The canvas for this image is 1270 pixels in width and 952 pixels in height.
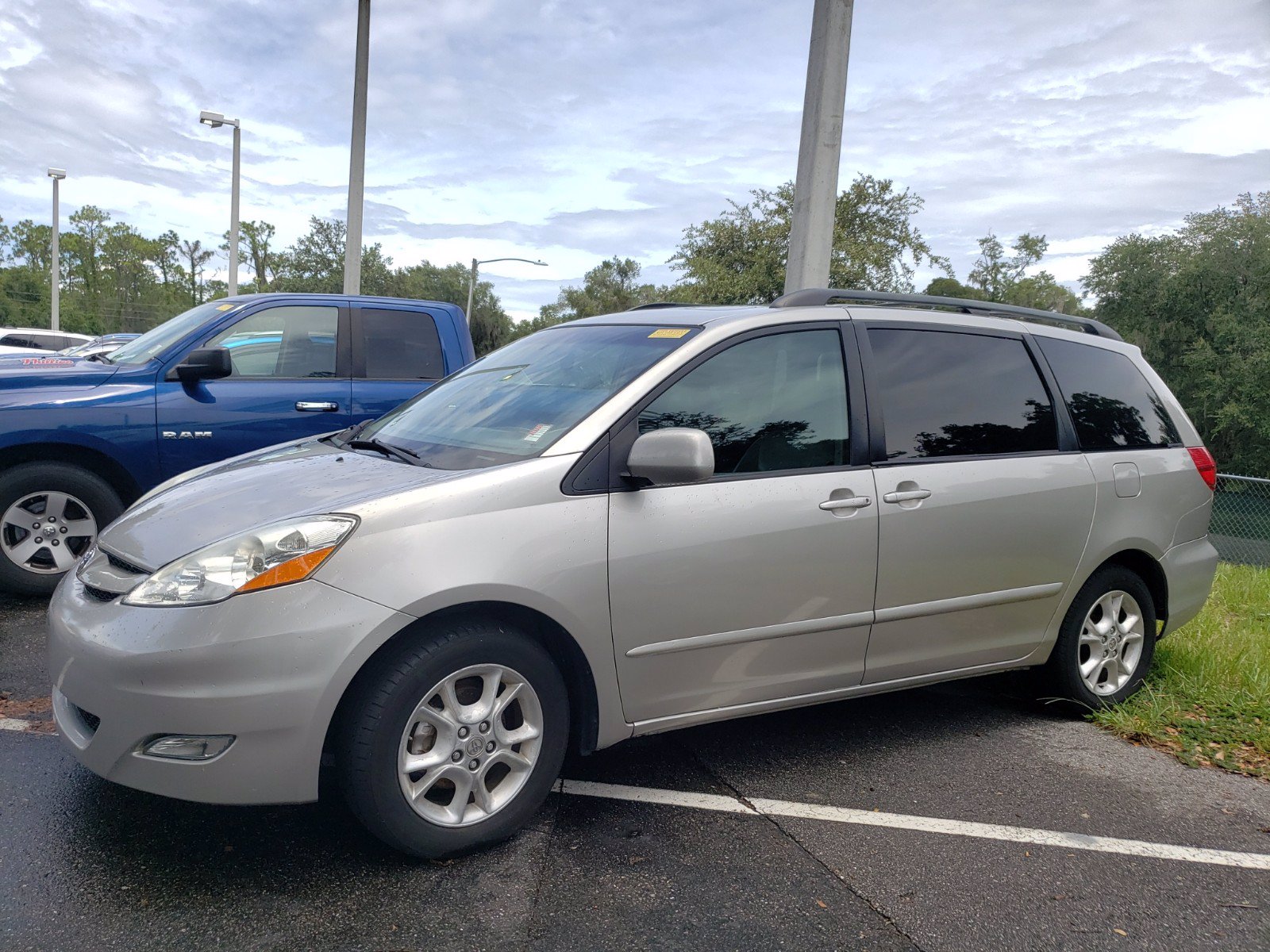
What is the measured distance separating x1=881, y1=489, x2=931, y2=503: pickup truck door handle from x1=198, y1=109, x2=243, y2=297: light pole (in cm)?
1997

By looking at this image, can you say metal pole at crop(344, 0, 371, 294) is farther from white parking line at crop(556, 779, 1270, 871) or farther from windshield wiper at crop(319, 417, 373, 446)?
white parking line at crop(556, 779, 1270, 871)

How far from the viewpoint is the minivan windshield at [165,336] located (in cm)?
637

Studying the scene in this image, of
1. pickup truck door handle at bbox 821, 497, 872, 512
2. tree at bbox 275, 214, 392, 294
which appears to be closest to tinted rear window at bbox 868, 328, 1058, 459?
pickup truck door handle at bbox 821, 497, 872, 512

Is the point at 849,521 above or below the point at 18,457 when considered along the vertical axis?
above

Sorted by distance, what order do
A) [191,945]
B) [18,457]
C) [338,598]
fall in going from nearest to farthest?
[191,945], [338,598], [18,457]

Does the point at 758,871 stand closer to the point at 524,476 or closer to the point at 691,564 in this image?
the point at 691,564

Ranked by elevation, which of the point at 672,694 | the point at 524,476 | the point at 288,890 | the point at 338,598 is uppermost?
the point at 524,476

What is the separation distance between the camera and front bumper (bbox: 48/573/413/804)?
8.84ft

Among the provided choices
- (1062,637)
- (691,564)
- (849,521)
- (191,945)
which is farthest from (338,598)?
(1062,637)

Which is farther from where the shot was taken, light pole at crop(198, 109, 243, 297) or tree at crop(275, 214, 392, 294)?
tree at crop(275, 214, 392, 294)

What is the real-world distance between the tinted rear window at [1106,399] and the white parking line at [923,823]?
68.4 inches

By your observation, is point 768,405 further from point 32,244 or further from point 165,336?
point 32,244

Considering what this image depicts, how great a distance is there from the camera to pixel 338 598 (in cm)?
278

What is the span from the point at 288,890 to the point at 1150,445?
404cm
